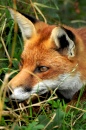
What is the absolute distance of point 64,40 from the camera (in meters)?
6.13

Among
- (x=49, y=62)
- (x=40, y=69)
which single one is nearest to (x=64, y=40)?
(x=49, y=62)

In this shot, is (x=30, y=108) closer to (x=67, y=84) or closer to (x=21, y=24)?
(x=67, y=84)

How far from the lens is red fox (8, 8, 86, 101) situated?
232 inches

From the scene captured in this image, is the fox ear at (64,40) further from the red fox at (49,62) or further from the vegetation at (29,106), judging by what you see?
the vegetation at (29,106)

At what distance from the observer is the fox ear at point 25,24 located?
6402mm

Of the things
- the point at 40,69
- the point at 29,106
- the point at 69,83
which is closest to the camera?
the point at 29,106

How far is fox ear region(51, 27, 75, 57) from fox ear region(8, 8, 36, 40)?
18.4 inches

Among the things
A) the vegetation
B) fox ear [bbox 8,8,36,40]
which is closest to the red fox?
fox ear [bbox 8,8,36,40]

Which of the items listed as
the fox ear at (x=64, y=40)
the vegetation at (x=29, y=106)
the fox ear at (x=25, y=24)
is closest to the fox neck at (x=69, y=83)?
the vegetation at (x=29, y=106)

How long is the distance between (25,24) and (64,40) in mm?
682

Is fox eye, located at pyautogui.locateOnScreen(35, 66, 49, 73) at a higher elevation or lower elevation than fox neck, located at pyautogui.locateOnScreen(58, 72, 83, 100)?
higher

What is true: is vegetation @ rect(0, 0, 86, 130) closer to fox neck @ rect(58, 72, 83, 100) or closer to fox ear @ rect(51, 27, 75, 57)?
fox neck @ rect(58, 72, 83, 100)

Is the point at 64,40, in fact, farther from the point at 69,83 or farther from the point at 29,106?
the point at 29,106

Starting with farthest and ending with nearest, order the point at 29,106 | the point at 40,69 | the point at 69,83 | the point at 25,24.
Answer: the point at 25,24, the point at 69,83, the point at 40,69, the point at 29,106
